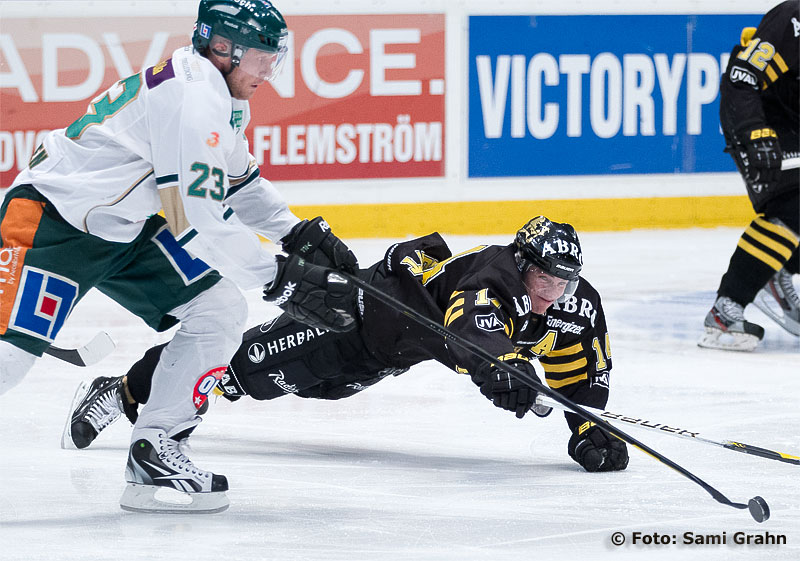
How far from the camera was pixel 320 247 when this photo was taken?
9.71 ft

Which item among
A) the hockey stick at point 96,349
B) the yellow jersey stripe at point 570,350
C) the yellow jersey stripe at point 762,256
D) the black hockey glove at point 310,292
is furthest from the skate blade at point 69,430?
the yellow jersey stripe at point 762,256

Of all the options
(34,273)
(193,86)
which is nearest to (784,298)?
(193,86)

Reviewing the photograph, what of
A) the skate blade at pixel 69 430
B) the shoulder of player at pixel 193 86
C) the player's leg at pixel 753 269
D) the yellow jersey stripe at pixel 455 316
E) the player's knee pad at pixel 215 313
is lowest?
the player's leg at pixel 753 269

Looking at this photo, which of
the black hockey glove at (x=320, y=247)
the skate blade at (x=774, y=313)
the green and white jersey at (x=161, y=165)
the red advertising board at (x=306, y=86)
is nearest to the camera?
the green and white jersey at (x=161, y=165)

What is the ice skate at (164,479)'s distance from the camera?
9.27 ft

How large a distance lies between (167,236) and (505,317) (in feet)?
2.77

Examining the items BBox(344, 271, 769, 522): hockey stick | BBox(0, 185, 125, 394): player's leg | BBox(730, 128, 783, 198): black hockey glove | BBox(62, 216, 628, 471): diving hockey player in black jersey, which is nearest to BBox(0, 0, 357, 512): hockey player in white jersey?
BBox(0, 185, 125, 394): player's leg

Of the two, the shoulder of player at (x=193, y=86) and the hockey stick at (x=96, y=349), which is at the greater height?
the shoulder of player at (x=193, y=86)

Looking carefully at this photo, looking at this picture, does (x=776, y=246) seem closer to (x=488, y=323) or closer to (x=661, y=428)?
(x=661, y=428)

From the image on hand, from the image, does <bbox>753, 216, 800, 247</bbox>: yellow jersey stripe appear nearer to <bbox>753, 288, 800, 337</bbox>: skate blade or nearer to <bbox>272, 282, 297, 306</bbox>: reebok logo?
<bbox>753, 288, 800, 337</bbox>: skate blade

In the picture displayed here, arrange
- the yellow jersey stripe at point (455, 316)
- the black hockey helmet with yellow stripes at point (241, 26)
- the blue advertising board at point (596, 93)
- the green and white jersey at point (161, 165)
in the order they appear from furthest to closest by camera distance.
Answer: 1. the blue advertising board at point (596, 93)
2. the yellow jersey stripe at point (455, 316)
3. the black hockey helmet with yellow stripes at point (241, 26)
4. the green and white jersey at point (161, 165)

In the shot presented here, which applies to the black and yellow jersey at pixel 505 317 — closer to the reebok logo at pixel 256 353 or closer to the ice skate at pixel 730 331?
the reebok logo at pixel 256 353

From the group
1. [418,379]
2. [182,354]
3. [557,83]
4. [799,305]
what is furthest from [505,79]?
[182,354]

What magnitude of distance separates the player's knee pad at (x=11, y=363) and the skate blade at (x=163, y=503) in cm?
41
